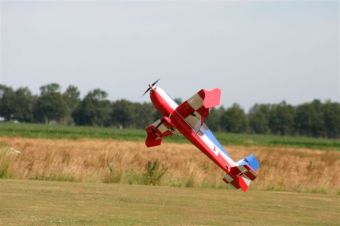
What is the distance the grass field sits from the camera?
50.2ft

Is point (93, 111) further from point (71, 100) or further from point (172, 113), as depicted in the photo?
point (172, 113)

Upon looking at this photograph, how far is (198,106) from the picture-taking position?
58.3ft

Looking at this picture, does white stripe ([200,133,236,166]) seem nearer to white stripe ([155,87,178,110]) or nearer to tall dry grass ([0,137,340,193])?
white stripe ([155,87,178,110])

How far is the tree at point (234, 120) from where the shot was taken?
127875 millimetres

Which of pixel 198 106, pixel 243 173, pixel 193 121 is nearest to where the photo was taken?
pixel 198 106

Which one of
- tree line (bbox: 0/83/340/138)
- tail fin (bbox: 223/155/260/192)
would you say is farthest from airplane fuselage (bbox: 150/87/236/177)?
tree line (bbox: 0/83/340/138)

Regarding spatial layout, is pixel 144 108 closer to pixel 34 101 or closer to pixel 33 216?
pixel 34 101

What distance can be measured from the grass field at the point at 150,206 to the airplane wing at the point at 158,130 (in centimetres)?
146

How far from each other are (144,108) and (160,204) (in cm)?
7508

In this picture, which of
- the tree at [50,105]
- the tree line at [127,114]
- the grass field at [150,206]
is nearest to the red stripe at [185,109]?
the grass field at [150,206]

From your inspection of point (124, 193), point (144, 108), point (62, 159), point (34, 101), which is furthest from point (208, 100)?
point (34, 101)

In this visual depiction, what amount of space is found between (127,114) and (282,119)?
2847cm

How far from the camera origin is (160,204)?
59.7 feet

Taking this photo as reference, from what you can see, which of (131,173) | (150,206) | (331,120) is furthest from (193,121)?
(331,120)
